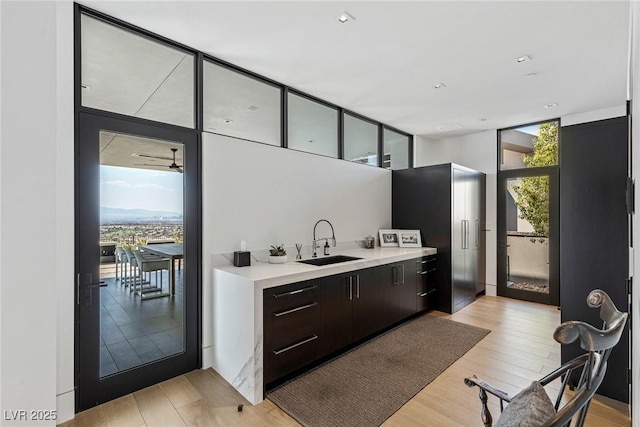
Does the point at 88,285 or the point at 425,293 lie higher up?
the point at 88,285

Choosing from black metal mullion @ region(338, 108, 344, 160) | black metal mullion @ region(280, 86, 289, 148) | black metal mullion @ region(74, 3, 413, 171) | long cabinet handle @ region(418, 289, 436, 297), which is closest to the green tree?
long cabinet handle @ region(418, 289, 436, 297)

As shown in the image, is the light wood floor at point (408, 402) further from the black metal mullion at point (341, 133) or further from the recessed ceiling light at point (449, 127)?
the recessed ceiling light at point (449, 127)

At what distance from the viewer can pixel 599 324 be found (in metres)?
2.47

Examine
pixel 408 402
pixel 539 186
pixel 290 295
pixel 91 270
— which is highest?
pixel 539 186

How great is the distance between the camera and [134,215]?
104 inches

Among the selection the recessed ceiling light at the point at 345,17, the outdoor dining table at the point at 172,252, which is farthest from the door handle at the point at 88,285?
the recessed ceiling light at the point at 345,17

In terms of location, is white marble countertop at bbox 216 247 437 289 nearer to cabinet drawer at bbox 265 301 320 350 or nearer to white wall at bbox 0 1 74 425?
cabinet drawer at bbox 265 301 320 350

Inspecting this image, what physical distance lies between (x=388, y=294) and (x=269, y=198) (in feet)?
6.02

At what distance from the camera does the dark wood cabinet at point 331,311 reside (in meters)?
2.58

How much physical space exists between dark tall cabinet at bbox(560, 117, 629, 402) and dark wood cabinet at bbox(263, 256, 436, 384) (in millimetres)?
1698

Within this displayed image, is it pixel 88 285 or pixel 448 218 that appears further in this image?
pixel 448 218

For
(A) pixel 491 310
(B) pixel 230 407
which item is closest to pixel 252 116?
(B) pixel 230 407

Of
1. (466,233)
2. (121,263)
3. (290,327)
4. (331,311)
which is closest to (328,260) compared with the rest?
(331,311)

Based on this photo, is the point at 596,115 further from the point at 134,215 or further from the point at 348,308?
the point at 134,215
